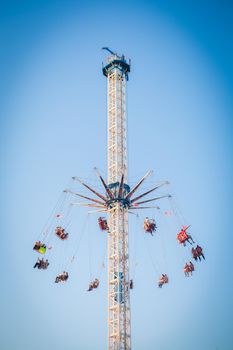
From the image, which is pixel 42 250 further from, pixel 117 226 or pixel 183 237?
pixel 183 237

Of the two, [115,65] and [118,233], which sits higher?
[115,65]

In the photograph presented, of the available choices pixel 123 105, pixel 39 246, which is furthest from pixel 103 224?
pixel 123 105

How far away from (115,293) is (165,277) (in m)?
5.17

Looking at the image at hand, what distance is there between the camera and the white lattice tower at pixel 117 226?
43125 millimetres

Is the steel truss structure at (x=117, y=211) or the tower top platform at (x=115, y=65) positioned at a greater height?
the tower top platform at (x=115, y=65)

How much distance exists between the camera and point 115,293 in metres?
44.0

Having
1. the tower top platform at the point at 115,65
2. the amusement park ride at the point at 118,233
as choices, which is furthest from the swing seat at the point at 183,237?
the tower top platform at the point at 115,65

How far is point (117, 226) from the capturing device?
45.3 meters

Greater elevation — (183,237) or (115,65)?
(115,65)

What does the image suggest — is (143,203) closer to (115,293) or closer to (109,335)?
(115,293)

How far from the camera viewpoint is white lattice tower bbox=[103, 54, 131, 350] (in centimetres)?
4312

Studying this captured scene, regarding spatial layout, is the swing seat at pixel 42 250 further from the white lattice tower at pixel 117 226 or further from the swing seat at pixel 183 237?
the swing seat at pixel 183 237

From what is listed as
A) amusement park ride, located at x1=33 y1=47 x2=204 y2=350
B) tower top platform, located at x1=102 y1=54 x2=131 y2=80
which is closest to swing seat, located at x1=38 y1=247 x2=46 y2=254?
amusement park ride, located at x1=33 y1=47 x2=204 y2=350

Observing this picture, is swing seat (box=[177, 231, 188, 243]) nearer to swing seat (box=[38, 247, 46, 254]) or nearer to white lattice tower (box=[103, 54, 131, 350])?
white lattice tower (box=[103, 54, 131, 350])
